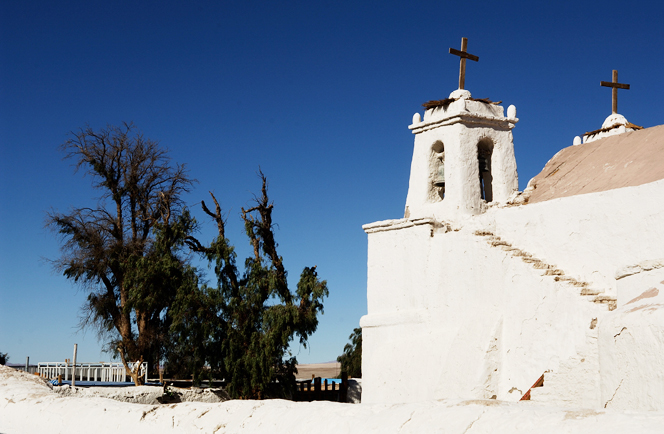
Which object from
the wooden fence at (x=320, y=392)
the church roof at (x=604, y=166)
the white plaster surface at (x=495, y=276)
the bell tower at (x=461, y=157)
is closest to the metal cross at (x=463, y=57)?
the bell tower at (x=461, y=157)

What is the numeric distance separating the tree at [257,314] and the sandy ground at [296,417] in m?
10.1

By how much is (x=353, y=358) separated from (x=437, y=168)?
17488 mm

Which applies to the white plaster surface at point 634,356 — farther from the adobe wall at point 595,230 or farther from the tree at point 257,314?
the tree at point 257,314

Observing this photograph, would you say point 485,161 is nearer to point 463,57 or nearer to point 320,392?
point 463,57

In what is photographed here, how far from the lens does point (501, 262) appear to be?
11.5m

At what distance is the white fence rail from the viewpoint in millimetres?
17598

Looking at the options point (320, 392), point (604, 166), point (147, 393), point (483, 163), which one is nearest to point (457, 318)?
point (483, 163)

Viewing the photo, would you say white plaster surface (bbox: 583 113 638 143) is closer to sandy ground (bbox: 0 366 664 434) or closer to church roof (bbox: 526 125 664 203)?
church roof (bbox: 526 125 664 203)

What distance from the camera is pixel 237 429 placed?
4.91 meters

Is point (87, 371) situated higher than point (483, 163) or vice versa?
point (483, 163)

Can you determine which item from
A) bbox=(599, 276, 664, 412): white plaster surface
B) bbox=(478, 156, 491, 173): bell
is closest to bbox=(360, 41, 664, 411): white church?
bbox=(478, 156, 491, 173): bell

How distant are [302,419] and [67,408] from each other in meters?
2.85

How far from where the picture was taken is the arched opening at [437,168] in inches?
565

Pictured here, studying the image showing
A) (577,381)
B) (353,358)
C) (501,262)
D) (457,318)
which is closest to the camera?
(577,381)
